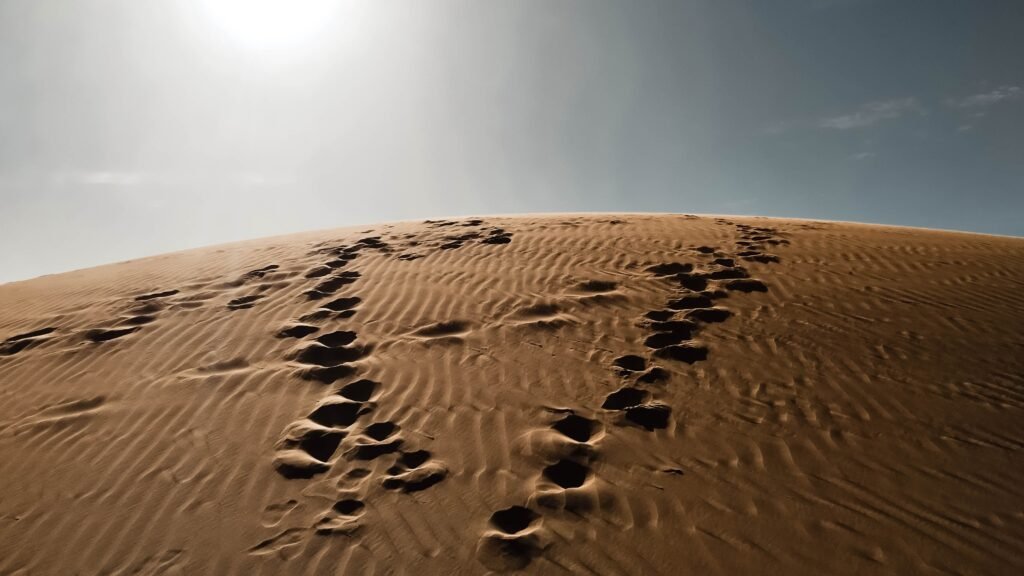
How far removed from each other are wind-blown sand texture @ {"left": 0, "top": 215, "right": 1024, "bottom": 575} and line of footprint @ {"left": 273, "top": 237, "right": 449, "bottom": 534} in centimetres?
3

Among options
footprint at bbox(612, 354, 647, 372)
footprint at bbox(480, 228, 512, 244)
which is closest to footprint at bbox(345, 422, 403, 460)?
footprint at bbox(612, 354, 647, 372)

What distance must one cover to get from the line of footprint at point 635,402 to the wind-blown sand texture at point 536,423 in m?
0.02

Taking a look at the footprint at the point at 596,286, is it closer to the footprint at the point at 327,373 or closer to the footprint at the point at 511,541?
the footprint at the point at 327,373

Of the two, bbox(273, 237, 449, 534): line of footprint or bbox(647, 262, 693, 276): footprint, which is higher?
bbox(647, 262, 693, 276): footprint

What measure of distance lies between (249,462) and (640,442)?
9.89ft

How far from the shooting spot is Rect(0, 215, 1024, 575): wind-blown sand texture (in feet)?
9.92

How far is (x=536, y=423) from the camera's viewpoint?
13.7ft

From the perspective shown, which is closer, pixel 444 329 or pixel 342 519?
pixel 342 519

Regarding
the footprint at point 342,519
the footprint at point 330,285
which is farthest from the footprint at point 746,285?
the footprint at point 330,285

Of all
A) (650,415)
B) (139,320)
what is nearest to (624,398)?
(650,415)

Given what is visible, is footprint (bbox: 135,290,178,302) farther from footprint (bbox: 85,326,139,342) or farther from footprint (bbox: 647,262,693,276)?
footprint (bbox: 647,262,693,276)

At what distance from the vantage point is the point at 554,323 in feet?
19.8

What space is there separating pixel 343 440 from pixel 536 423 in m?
1.58

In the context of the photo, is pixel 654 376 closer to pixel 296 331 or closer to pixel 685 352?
pixel 685 352
